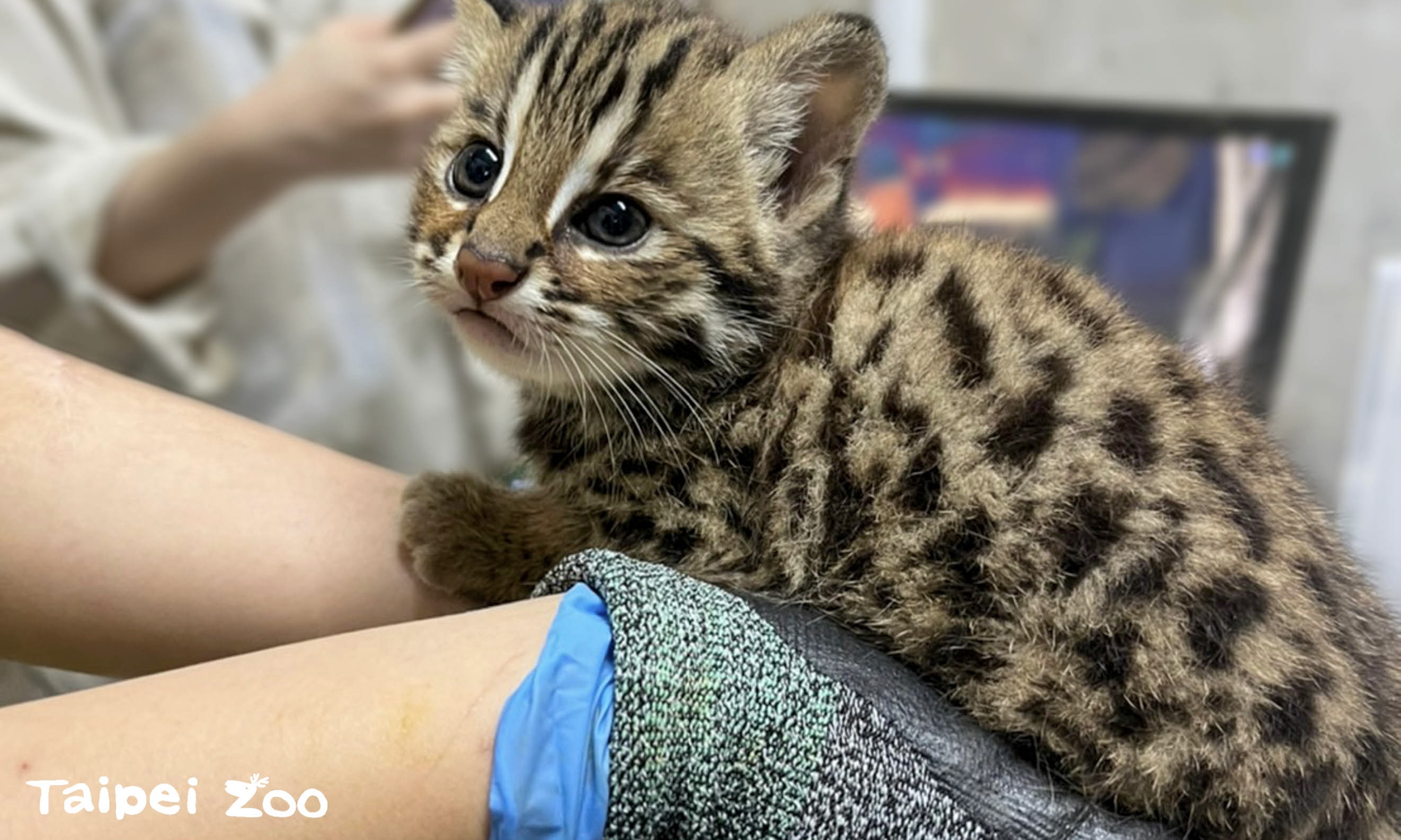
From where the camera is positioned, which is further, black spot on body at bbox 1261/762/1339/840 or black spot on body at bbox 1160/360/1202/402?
black spot on body at bbox 1160/360/1202/402

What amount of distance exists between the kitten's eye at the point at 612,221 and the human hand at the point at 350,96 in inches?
41.4

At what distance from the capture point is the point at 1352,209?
2.98m

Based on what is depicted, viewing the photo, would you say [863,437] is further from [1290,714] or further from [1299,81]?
[1299,81]

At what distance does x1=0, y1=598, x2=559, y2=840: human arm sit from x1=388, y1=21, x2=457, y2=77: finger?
1496mm

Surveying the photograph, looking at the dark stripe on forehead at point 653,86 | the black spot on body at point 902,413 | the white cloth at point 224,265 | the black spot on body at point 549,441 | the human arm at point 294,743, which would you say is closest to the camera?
the human arm at point 294,743

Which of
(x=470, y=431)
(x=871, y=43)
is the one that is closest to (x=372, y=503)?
(x=871, y=43)

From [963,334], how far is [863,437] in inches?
5.9

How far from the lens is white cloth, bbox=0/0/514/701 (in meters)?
2.05

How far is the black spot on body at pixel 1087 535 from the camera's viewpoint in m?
0.98

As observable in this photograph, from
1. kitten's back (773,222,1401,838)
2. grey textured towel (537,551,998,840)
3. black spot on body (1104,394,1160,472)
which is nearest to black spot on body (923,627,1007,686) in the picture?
kitten's back (773,222,1401,838)

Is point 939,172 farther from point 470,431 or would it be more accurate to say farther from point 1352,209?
point 470,431

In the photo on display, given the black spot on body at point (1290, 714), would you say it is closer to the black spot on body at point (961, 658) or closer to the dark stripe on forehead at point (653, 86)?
the black spot on body at point (961, 658)

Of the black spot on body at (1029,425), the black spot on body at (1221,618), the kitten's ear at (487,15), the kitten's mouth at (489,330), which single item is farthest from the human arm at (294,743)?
the kitten's ear at (487,15)

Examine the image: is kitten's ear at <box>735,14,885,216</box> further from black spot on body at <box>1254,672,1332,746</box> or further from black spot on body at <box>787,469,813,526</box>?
black spot on body at <box>1254,672,1332,746</box>
